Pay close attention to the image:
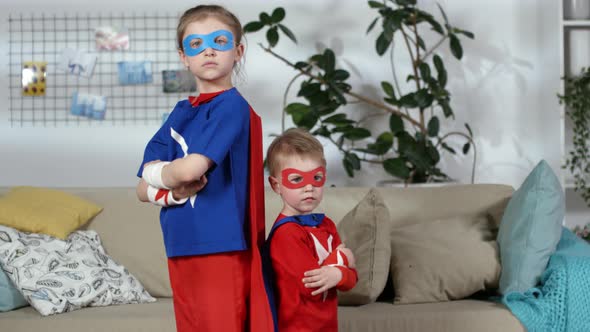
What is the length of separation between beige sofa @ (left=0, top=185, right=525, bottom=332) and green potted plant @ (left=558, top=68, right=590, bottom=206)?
2.39 ft

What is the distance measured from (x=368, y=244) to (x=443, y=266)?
0.26m

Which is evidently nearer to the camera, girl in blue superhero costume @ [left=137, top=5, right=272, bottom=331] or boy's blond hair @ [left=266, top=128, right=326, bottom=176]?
girl in blue superhero costume @ [left=137, top=5, right=272, bottom=331]

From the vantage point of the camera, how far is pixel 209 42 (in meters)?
1.62

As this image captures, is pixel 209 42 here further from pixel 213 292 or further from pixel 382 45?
pixel 382 45

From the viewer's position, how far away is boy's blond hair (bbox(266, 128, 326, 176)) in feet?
5.94

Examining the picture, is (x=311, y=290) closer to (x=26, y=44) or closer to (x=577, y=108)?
(x=577, y=108)

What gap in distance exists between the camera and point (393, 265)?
2740 mm

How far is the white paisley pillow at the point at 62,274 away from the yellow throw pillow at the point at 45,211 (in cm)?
4

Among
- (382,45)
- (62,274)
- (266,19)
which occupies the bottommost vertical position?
(62,274)

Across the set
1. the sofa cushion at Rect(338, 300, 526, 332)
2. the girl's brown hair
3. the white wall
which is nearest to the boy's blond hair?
the girl's brown hair

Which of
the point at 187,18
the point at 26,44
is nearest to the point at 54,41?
the point at 26,44

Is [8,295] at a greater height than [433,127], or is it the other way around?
[433,127]

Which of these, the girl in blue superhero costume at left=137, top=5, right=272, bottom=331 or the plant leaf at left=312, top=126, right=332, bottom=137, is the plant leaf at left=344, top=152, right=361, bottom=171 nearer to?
the plant leaf at left=312, top=126, right=332, bottom=137

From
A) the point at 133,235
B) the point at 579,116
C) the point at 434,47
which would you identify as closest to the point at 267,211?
A: the point at 133,235
